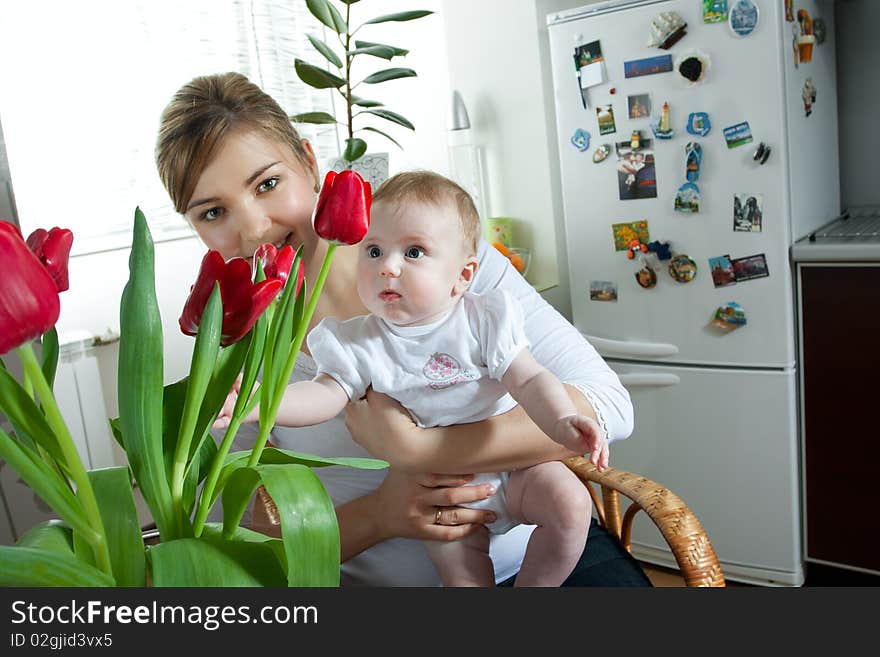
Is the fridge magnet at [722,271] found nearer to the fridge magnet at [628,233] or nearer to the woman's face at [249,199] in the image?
the fridge magnet at [628,233]

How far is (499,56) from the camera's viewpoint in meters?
2.84

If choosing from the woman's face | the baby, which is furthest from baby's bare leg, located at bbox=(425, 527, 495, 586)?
the woman's face

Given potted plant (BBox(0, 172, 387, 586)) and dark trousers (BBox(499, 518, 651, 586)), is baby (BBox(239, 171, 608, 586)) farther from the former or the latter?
potted plant (BBox(0, 172, 387, 586))

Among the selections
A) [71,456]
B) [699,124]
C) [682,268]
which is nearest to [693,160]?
[699,124]

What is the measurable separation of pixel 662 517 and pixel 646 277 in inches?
55.2

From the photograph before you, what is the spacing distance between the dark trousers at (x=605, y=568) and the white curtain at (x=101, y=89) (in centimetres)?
174

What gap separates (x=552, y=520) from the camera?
107 centimetres

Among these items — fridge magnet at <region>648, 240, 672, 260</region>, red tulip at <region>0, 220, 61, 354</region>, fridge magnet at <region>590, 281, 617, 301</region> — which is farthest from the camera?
fridge magnet at <region>590, 281, 617, 301</region>

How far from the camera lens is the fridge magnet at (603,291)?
249 cm

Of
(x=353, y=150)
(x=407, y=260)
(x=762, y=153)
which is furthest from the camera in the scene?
(x=762, y=153)

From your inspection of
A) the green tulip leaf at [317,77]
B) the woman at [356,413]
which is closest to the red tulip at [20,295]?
the woman at [356,413]

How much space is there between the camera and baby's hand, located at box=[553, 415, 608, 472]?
0.85 metres

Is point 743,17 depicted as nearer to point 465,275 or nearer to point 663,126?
point 663,126

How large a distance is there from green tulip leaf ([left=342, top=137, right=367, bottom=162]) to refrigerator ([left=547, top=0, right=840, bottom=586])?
2.74 feet
